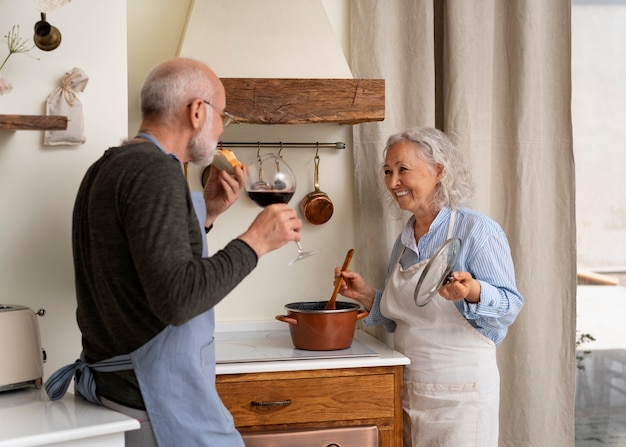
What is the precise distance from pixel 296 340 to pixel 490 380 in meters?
0.66

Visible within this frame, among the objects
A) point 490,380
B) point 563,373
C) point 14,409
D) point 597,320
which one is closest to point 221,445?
point 14,409

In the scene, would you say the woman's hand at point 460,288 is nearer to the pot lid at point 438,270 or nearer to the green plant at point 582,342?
the pot lid at point 438,270

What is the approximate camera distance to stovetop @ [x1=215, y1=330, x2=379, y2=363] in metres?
2.62

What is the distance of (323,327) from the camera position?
270cm

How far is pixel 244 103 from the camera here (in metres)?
2.71

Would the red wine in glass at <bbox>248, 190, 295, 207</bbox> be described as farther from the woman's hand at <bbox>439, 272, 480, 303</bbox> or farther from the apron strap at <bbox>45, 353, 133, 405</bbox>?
the woman's hand at <bbox>439, 272, 480, 303</bbox>

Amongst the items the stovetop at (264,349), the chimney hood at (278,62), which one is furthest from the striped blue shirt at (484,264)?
the chimney hood at (278,62)

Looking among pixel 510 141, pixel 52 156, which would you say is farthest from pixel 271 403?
pixel 510 141

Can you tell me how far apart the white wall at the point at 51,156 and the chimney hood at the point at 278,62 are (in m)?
0.45

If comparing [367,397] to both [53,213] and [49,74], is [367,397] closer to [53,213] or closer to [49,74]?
[53,213]

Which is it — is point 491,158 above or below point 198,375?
above

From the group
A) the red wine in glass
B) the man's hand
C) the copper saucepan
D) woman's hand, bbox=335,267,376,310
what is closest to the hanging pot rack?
the copper saucepan

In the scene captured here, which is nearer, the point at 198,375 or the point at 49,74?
the point at 198,375

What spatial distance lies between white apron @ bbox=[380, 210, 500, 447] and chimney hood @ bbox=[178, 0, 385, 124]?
58 cm
